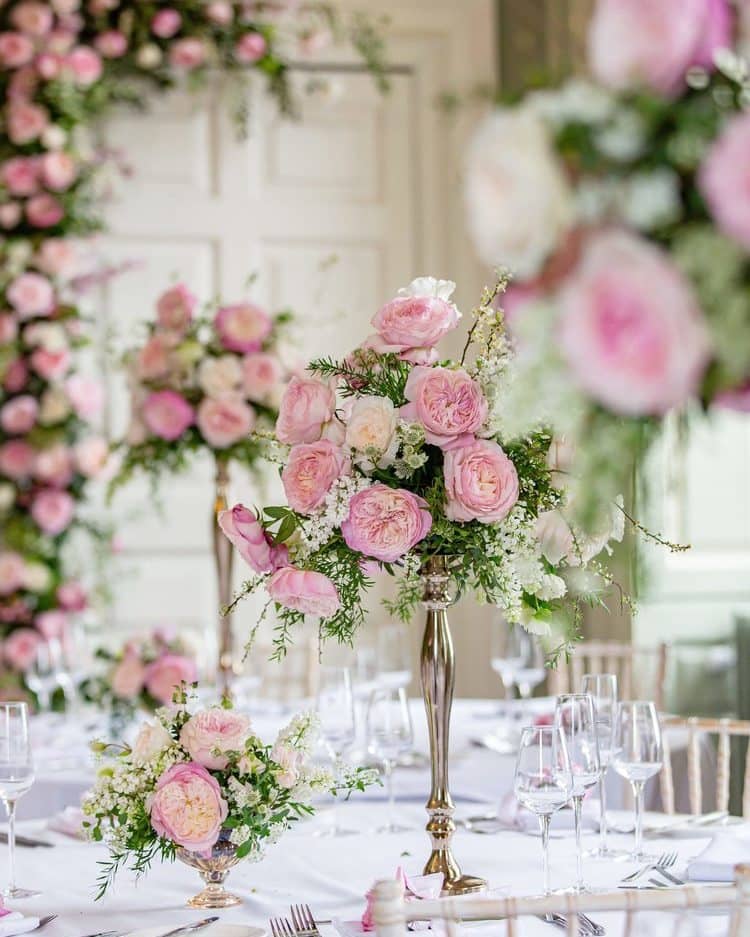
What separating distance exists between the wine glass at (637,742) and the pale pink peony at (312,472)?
568mm

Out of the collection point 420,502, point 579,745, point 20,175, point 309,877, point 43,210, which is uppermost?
point 20,175

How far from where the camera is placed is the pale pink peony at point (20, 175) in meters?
4.45

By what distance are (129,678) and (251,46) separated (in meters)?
2.42

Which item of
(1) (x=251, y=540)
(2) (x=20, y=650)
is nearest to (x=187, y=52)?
(2) (x=20, y=650)

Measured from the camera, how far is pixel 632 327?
955 millimetres

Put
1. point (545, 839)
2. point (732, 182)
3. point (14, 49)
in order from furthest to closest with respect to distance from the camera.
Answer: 1. point (14, 49)
2. point (545, 839)
3. point (732, 182)

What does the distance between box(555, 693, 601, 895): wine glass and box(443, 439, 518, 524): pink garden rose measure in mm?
279

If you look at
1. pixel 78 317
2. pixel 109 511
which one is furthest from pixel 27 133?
pixel 109 511

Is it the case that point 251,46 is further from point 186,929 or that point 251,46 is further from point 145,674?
point 186,929

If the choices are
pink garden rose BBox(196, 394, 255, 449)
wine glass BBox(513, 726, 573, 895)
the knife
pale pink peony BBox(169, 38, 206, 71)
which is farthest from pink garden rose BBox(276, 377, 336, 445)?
pale pink peony BBox(169, 38, 206, 71)

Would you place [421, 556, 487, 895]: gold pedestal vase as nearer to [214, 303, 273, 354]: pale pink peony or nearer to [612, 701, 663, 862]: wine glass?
[612, 701, 663, 862]: wine glass

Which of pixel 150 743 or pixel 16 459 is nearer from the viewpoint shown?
pixel 150 743

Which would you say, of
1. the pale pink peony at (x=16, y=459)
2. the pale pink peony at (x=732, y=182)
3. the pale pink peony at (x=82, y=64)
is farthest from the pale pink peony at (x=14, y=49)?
the pale pink peony at (x=732, y=182)

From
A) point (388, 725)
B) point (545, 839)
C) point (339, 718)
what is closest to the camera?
point (545, 839)
